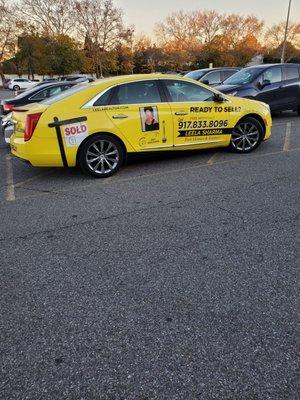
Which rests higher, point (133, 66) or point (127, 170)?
point (133, 66)

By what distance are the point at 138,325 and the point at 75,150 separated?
3793mm

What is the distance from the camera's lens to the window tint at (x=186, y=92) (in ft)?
20.6

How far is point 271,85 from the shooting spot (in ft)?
36.5

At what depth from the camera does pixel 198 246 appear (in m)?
3.59

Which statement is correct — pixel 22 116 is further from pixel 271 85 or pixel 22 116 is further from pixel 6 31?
pixel 6 31

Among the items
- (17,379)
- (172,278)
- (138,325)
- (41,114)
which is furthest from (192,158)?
(17,379)

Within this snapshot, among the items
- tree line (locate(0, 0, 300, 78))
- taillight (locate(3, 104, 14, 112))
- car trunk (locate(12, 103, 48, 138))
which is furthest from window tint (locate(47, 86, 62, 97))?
tree line (locate(0, 0, 300, 78))

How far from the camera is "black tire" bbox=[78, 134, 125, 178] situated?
18.9 feet

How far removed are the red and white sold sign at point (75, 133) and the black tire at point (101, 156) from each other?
0.13m

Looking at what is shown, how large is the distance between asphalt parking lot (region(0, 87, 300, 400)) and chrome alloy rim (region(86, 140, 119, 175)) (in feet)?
2.24

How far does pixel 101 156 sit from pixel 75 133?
60cm

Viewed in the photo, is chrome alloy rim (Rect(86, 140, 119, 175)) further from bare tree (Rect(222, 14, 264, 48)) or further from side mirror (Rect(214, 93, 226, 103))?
bare tree (Rect(222, 14, 264, 48))

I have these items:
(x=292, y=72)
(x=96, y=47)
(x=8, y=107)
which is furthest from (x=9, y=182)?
(x=96, y=47)

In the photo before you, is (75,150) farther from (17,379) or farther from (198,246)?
(17,379)
